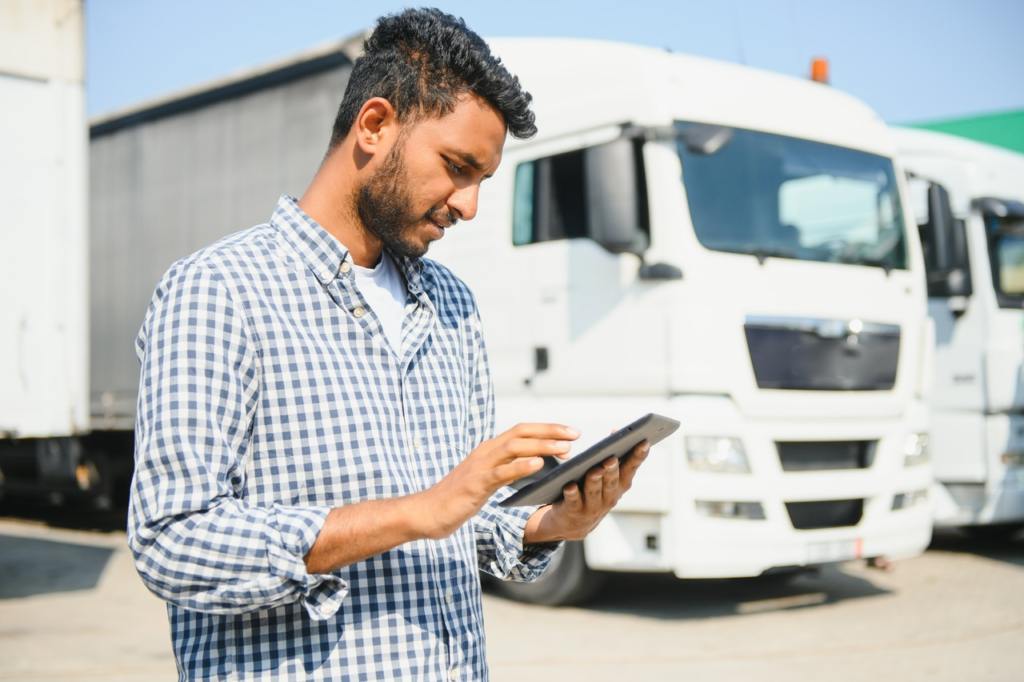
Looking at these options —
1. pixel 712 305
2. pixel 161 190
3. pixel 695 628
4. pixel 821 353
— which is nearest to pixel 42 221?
pixel 161 190

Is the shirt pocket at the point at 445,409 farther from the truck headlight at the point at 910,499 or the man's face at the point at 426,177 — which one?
the truck headlight at the point at 910,499

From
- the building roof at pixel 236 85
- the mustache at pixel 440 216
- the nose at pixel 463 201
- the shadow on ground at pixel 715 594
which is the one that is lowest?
the shadow on ground at pixel 715 594

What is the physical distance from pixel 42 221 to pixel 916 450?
17.8ft

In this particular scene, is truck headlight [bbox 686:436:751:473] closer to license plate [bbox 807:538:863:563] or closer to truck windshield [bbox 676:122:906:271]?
license plate [bbox 807:538:863:563]

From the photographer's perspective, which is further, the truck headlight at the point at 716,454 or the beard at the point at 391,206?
the truck headlight at the point at 716,454

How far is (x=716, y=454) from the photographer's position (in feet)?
18.7

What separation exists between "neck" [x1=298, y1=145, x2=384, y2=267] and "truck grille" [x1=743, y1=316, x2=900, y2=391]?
4266 millimetres

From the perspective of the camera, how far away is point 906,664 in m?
5.28

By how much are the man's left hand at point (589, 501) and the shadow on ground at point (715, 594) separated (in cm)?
478

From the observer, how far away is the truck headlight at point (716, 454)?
5.68 metres

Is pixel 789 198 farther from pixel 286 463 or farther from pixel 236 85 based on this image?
pixel 286 463

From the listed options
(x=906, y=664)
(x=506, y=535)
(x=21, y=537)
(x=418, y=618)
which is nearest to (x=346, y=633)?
(x=418, y=618)

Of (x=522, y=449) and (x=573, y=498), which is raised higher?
(x=522, y=449)

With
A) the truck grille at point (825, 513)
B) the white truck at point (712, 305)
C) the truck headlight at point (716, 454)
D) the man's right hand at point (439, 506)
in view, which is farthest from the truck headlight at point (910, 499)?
the man's right hand at point (439, 506)
